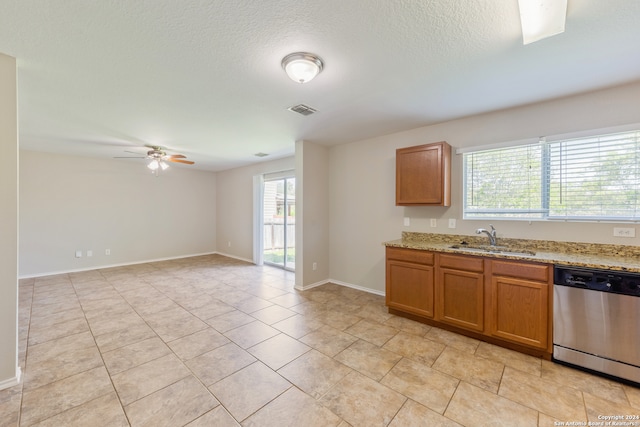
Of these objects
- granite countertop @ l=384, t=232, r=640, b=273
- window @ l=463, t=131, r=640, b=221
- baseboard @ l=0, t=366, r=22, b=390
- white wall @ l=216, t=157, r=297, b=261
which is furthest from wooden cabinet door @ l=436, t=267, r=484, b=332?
white wall @ l=216, t=157, r=297, b=261

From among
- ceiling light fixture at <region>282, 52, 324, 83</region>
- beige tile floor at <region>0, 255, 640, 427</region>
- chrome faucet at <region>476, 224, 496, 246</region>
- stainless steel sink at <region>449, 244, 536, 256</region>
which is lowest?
beige tile floor at <region>0, 255, 640, 427</region>

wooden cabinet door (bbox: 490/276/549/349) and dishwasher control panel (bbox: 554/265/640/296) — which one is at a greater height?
dishwasher control panel (bbox: 554/265/640/296)

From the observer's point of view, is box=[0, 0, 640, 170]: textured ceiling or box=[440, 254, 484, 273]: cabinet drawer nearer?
box=[0, 0, 640, 170]: textured ceiling

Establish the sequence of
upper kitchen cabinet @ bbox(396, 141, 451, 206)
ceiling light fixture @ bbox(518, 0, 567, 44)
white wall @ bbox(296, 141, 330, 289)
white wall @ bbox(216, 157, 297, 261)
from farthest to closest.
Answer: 1. white wall @ bbox(216, 157, 297, 261)
2. white wall @ bbox(296, 141, 330, 289)
3. upper kitchen cabinet @ bbox(396, 141, 451, 206)
4. ceiling light fixture @ bbox(518, 0, 567, 44)

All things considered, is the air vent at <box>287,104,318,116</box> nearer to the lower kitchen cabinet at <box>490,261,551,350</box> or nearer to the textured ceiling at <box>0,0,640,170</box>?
the textured ceiling at <box>0,0,640,170</box>

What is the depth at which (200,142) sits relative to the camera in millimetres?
4277

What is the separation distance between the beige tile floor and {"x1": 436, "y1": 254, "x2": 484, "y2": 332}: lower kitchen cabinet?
8.2 inches

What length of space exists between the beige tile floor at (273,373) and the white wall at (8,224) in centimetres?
26

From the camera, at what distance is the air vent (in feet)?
9.25

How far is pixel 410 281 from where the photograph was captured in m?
3.05

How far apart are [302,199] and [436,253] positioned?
85.6 inches

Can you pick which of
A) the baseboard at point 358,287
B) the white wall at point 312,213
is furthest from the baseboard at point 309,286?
the baseboard at point 358,287

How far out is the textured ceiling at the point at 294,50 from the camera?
1.50 meters

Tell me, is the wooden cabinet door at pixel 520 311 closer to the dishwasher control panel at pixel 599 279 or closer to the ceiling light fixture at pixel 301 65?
the dishwasher control panel at pixel 599 279
